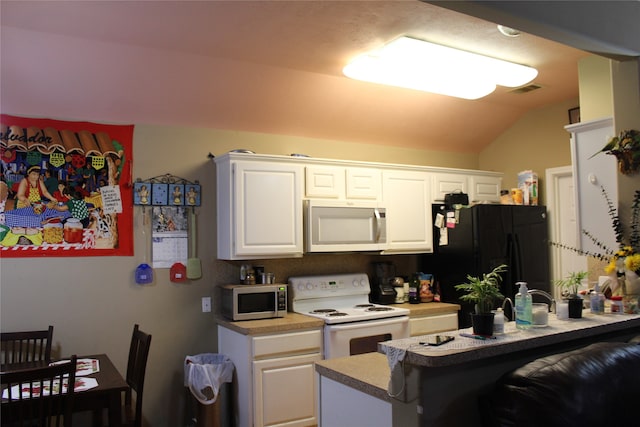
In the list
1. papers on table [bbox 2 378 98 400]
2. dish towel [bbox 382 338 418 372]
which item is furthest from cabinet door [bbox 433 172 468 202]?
papers on table [bbox 2 378 98 400]

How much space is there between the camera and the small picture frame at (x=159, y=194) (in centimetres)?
386

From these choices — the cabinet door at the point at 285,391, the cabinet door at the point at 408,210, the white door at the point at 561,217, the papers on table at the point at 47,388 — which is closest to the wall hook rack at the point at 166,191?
the cabinet door at the point at 285,391

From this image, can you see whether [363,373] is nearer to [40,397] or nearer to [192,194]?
[40,397]

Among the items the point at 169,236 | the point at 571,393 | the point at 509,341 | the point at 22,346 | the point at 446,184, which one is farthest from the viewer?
the point at 446,184

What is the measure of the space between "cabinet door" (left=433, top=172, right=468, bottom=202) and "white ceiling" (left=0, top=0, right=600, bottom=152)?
2.16 ft

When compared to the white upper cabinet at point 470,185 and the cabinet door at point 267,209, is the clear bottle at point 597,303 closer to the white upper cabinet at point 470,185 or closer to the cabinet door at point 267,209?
the cabinet door at point 267,209

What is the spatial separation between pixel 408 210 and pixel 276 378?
192 cm

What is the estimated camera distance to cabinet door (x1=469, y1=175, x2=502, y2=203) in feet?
16.7

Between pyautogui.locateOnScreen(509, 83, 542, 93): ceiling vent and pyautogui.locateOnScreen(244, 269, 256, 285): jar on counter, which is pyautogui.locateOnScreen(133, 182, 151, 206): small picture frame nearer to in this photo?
pyautogui.locateOnScreen(244, 269, 256, 285): jar on counter

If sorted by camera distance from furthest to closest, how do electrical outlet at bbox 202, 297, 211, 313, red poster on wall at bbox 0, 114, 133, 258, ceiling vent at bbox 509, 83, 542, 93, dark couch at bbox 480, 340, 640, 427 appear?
ceiling vent at bbox 509, 83, 542, 93 → electrical outlet at bbox 202, 297, 211, 313 → red poster on wall at bbox 0, 114, 133, 258 → dark couch at bbox 480, 340, 640, 427

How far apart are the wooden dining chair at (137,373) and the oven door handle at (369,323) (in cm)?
132

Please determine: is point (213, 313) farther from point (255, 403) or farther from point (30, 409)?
point (30, 409)

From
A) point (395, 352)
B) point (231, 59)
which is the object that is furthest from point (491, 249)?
point (395, 352)

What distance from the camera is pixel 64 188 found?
140 inches
